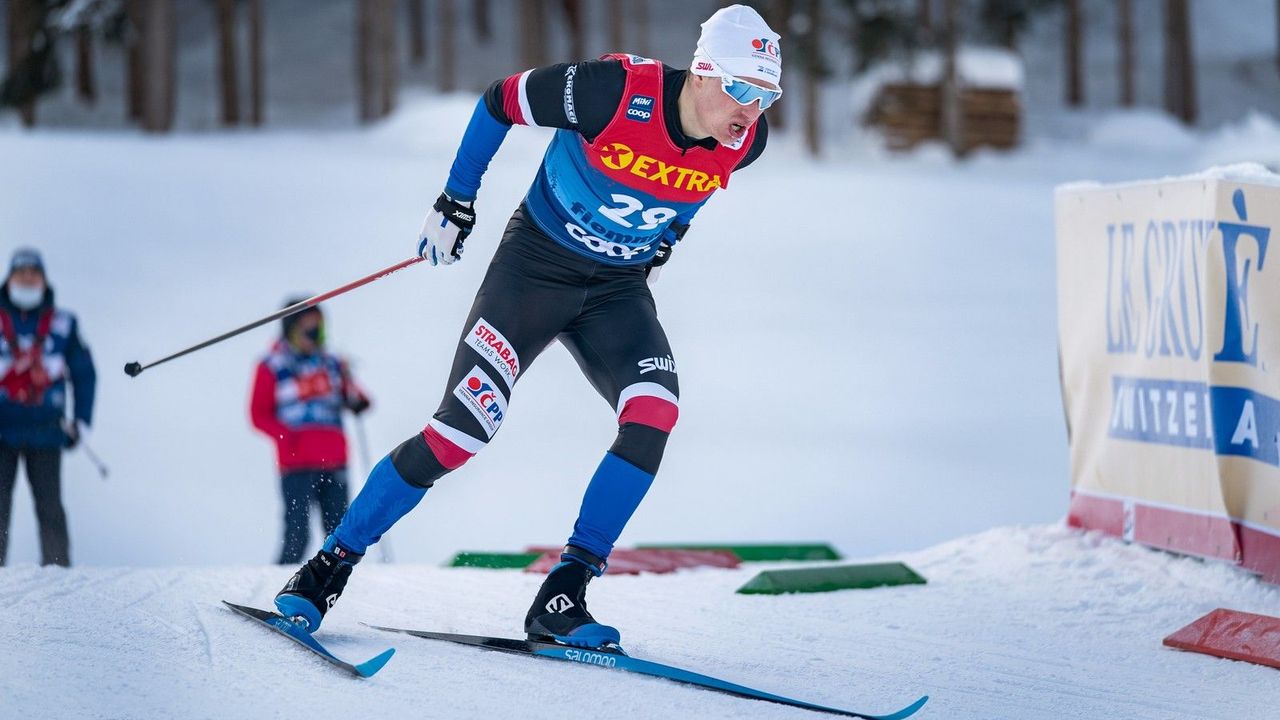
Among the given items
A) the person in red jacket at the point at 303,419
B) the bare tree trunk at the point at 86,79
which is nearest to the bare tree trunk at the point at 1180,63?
the bare tree trunk at the point at 86,79

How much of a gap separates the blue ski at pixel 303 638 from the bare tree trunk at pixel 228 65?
23616 millimetres

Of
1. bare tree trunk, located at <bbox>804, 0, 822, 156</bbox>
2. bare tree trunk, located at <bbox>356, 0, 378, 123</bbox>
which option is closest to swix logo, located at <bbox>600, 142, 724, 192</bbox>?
bare tree trunk, located at <bbox>804, 0, 822, 156</bbox>

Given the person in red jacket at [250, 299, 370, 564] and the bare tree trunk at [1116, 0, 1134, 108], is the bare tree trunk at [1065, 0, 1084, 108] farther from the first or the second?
the person in red jacket at [250, 299, 370, 564]

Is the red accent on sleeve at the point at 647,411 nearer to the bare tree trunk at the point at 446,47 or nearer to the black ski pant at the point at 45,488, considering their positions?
the black ski pant at the point at 45,488

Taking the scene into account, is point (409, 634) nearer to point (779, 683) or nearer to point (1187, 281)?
point (779, 683)

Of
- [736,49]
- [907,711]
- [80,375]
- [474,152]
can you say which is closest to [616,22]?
[80,375]

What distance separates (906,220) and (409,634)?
44.7 ft

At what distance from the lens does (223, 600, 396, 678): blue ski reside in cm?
341

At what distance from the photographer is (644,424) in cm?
380

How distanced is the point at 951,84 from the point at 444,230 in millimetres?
19075

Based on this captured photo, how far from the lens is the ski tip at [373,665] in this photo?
133 inches

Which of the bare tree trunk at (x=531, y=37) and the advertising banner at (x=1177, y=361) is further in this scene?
the bare tree trunk at (x=531, y=37)

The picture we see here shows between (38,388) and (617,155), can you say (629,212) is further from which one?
(38,388)

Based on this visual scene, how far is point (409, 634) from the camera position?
3.99 m
